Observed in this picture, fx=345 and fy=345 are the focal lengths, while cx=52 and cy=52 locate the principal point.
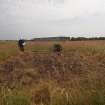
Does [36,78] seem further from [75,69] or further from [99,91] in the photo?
[99,91]

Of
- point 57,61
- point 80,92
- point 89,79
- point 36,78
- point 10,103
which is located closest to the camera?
point 10,103

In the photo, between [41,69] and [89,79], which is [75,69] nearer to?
[41,69]

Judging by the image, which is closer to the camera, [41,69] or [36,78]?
[36,78]

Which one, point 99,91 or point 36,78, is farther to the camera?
point 36,78

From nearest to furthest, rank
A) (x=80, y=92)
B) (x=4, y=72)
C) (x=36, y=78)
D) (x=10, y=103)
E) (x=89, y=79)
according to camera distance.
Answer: (x=10, y=103) → (x=80, y=92) → (x=89, y=79) → (x=36, y=78) → (x=4, y=72)

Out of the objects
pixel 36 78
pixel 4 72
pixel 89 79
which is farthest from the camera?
pixel 4 72

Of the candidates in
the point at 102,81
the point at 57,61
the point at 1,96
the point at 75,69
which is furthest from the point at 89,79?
the point at 57,61

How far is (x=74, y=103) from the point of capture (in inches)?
278

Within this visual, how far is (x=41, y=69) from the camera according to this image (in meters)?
13.8

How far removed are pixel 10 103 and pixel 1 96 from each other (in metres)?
0.50

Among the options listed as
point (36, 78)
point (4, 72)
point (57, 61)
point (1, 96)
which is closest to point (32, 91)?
point (1, 96)

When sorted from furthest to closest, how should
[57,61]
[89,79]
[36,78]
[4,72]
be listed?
[57,61] < [4,72] < [36,78] < [89,79]

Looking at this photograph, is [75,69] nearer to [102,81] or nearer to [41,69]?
[41,69]

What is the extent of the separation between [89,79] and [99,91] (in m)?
0.97
